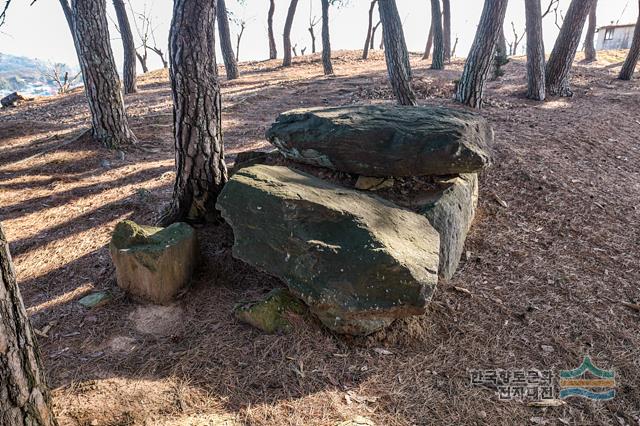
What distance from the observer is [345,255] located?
2781mm

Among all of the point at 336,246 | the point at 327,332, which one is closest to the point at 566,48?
the point at 336,246

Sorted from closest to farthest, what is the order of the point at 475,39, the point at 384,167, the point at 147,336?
the point at 147,336 → the point at 384,167 → the point at 475,39

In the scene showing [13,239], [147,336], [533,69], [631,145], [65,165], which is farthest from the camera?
[533,69]

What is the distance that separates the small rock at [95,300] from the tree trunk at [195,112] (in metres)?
0.96

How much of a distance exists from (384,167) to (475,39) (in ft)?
18.6

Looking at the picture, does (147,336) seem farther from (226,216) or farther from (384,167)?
(384,167)

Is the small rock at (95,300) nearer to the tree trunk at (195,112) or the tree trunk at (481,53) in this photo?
the tree trunk at (195,112)

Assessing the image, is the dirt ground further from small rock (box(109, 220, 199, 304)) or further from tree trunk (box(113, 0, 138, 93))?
tree trunk (box(113, 0, 138, 93))

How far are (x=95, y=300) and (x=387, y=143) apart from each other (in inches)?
116

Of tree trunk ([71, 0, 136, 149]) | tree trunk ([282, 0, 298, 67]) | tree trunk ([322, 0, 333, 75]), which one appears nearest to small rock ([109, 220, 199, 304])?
tree trunk ([71, 0, 136, 149])

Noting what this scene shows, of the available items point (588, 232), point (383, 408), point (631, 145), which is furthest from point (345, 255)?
point (631, 145)

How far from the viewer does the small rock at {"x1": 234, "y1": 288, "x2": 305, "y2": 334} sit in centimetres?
306

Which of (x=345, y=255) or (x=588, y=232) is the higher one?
(x=345, y=255)

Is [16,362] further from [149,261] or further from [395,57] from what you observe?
[395,57]
